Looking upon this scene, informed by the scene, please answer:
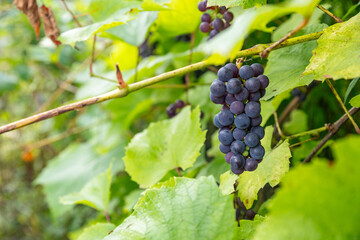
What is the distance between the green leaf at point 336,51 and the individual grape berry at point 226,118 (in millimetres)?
173

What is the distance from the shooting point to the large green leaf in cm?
34

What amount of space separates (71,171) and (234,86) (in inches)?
64.9

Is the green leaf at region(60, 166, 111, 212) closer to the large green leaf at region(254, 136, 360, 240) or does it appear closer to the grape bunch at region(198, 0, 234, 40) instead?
the grape bunch at region(198, 0, 234, 40)

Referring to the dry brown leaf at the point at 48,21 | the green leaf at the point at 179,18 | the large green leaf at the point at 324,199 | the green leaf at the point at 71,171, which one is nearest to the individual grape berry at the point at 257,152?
the large green leaf at the point at 324,199

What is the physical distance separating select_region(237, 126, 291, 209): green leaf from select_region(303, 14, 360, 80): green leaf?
0.63ft

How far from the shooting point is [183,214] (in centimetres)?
57

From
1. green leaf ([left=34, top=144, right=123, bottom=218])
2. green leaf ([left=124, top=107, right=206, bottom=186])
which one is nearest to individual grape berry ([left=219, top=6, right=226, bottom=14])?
green leaf ([left=124, top=107, right=206, bottom=186])

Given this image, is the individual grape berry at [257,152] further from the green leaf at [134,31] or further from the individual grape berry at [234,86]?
the green leaf at [134,31]

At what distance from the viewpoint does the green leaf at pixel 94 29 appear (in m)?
0.81

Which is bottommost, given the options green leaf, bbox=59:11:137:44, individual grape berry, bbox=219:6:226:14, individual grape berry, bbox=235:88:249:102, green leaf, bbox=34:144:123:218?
green leaf, bbox=34:144:123:218

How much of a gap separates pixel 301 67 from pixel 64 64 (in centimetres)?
242

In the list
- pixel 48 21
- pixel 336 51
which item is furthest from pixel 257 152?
pixel 48 21

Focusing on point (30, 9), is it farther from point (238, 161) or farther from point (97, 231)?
point (238, 161)

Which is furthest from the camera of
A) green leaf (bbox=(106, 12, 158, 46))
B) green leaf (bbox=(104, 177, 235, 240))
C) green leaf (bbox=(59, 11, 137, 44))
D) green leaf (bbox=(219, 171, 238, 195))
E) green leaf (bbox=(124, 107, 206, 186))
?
green leaf (bbox=(106, 12, 158, 46))
